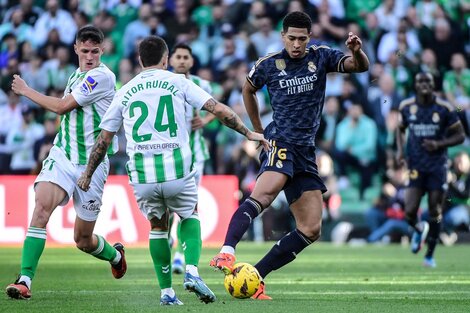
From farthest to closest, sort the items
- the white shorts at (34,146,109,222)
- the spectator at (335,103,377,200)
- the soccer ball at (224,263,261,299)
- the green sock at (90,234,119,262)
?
the spectator at (335,103,377,200) < the green sock at (90,234,119,262) < the white shorts at (34,146,109,222) < the soccer ball at (224,263,261,299)

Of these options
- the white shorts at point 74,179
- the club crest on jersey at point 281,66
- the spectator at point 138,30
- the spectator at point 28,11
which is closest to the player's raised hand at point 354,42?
the club crest on jersey at point 281,66

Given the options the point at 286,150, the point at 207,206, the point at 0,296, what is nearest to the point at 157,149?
the point at 286,150

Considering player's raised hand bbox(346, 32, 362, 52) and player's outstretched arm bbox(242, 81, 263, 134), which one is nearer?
player's raised hand bbox(346, 32, 362, 52)

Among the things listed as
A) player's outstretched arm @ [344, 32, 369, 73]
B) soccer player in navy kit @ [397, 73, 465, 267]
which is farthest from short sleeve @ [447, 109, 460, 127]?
player's outstretched arm @ [344, 32, 369, 73]

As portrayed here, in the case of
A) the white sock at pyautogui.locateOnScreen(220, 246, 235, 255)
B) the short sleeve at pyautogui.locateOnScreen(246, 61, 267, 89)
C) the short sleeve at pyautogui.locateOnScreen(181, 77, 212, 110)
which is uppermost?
the short sleeve at pyautogui.locateOnScreen(246, 61, 267, 89)

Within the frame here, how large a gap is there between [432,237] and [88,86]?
6653 mm

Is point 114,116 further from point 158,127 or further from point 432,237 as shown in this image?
point 432,237

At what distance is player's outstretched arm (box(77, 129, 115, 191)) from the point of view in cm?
862

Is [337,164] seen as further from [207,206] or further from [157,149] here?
[157,149]

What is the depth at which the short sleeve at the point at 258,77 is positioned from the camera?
9.41 metres

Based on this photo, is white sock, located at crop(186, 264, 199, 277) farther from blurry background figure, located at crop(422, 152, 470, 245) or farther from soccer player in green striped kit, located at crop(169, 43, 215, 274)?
blurry background figure, located at crop(422, 152, 470, 245)

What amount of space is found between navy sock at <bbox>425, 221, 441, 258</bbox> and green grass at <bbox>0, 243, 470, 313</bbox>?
9.2 inches

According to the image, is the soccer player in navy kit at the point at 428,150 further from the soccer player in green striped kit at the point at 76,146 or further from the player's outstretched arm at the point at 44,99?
the player's outstretched arm at the point at 44,99

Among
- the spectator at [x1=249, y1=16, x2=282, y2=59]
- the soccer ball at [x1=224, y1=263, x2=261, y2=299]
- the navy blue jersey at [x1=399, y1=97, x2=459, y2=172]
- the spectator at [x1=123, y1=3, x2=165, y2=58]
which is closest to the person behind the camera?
the soccer ball at [x1=224, y1=263, x2=261, y2=299]
